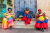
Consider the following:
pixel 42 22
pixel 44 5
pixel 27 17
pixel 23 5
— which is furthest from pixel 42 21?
pixel 23 5

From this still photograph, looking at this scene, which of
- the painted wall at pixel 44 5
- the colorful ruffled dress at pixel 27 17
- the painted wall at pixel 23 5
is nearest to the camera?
the colorful ruffled dress at pixel 27 17

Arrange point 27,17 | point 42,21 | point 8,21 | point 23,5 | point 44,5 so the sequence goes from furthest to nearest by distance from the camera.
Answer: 1. point 23,5
2. point 44,5
3. point 27,17
4. point 8,21
5. point 42,21

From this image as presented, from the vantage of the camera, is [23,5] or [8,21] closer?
[8,21]

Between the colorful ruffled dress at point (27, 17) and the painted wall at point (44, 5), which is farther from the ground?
the painted wall at point (44, 5)

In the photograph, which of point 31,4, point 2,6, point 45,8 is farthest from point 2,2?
point 45,8

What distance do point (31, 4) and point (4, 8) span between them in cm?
212

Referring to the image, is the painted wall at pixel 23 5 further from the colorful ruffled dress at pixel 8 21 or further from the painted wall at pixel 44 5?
the colorful ruffled dress at pixel 8 21

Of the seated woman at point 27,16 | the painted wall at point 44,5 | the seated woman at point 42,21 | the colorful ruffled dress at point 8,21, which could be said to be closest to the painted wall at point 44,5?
the painted wall at point 44,5

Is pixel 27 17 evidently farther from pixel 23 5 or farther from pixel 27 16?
pixel 23 5

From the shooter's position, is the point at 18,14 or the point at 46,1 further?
the point at 18,14

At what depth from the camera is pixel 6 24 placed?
5980 mm

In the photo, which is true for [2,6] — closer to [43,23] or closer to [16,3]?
[16,3]

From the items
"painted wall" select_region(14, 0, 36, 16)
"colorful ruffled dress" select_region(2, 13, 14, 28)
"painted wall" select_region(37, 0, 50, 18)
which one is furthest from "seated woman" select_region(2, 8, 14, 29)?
"painted wall" select_region(37, 0, 50, 18)

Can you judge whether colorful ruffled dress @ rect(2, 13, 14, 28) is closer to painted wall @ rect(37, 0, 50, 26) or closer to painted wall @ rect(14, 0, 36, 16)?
painted wall @ rect(14, 0, 36, 16)
